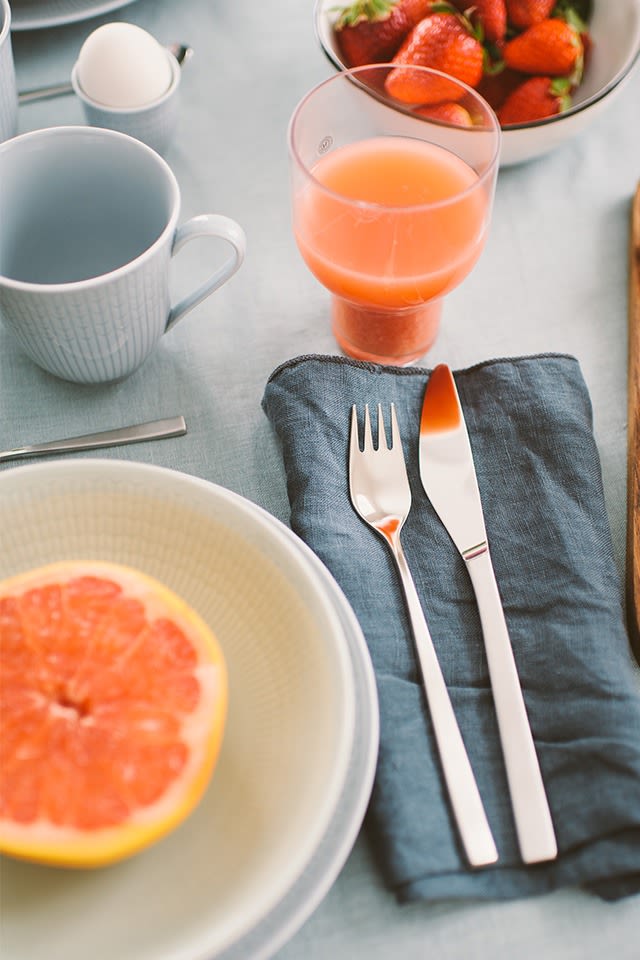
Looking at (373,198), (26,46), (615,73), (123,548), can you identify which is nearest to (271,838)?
(123,548)

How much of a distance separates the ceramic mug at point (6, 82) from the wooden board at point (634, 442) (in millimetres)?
667

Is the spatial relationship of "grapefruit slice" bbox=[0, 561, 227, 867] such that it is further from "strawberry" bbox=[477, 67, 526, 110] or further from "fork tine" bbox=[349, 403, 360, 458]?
"strawberry" bbox=[477, 67, 526, 110]

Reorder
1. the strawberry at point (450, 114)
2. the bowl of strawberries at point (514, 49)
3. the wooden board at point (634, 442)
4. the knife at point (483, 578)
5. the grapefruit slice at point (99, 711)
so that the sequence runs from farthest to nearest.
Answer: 1. the bowl of strawberries at point (514, 49)
2. the strawberry at point (450, 114)
3. the wooden board at point (634, 442)
4. the knife at point (483, 578)
5. the grapefruit slice at point (99, 711)

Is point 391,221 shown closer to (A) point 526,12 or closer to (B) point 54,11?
(A) point 526,12

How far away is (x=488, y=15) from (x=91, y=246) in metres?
0.51

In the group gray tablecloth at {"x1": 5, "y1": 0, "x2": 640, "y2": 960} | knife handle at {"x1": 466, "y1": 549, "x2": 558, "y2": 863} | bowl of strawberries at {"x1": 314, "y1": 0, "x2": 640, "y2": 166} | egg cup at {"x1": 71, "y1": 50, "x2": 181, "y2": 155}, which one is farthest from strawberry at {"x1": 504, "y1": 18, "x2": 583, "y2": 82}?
knife handle at {"x1": 466, "y1": 549, "x2": 558, "y2": 863}

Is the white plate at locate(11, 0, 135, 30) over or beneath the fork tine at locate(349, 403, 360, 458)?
over

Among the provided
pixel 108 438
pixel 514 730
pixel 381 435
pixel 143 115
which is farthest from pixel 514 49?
pixel 514 730

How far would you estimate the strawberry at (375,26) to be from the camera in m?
0.99

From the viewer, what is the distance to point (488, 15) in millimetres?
986

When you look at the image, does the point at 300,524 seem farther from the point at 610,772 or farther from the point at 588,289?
the point at 588,289

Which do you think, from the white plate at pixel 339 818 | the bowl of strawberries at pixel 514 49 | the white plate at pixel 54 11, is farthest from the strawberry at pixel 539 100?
the white plate at pixel 339 818

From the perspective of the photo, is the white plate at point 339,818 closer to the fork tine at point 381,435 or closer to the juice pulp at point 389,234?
the fork tine at point 381,435

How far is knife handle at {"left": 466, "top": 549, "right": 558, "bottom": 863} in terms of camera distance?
573mm
